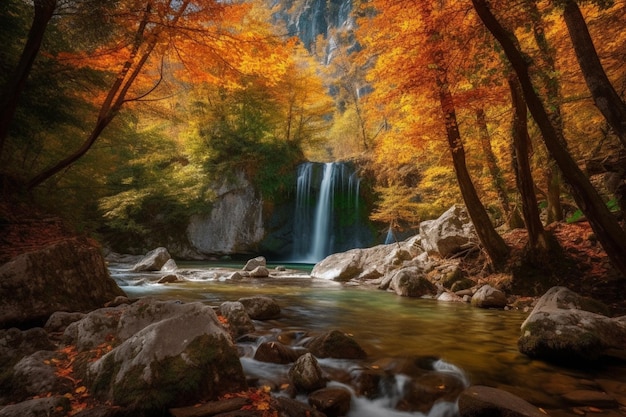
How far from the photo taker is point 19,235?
6.09 metres

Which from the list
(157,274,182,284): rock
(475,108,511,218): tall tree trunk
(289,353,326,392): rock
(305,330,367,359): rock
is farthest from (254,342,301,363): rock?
(475,108,511,218): tall tree trunk

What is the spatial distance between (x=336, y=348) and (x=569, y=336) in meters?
2.74

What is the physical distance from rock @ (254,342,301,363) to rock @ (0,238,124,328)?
3.22 m

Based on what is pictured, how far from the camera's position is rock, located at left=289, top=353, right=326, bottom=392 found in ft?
11.4

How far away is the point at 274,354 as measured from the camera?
4230 mm

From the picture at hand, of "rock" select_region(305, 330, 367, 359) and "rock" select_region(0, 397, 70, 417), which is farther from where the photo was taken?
"rock" select_region(305, 330, 367, 359)

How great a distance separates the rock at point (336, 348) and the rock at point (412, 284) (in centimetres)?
525

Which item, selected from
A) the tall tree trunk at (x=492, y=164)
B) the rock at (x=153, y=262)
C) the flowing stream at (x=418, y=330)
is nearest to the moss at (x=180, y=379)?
the flowing stream at (x=418, y=330)

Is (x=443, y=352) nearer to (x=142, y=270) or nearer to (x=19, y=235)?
(x=19, y=235)

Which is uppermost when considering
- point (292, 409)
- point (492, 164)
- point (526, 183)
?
point (492, 164)

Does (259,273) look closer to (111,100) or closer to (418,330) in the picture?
(111,100)

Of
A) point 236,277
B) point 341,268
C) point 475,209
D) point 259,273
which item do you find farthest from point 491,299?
point 259,273

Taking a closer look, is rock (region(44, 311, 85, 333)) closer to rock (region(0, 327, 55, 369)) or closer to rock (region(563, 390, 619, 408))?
rock (region(0, 327, 55, 369))

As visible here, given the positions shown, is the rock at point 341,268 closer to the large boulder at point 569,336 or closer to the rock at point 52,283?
the rock at point 52,283
